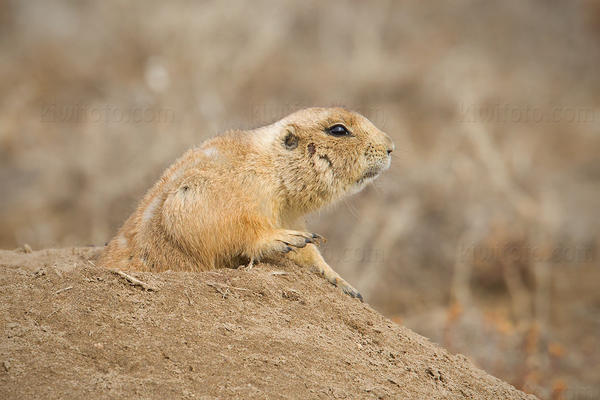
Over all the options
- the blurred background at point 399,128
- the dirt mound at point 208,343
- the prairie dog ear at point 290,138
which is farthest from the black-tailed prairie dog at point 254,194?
the blurred background at point 399,128

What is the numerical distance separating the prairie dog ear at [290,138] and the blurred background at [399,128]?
10.5 feet

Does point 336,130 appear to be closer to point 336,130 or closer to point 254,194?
point 336,130

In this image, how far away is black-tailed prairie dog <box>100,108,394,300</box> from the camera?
4004mm

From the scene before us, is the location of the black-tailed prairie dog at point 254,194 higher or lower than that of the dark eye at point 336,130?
lower

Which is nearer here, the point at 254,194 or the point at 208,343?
the point at 208,343

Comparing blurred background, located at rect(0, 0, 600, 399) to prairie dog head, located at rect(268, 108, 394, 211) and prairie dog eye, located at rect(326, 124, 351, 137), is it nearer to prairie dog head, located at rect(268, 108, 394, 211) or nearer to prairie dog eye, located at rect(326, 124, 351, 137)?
prairie dog head, located at rect(268, 108, 394, 211)

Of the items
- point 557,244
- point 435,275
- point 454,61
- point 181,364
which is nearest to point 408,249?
point 435,275

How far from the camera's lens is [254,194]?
164 inches

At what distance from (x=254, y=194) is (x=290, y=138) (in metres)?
0.56

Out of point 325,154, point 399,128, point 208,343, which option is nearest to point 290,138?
point 325,154

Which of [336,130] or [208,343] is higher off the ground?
[336,130]

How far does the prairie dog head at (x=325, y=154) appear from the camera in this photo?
437 centimetres

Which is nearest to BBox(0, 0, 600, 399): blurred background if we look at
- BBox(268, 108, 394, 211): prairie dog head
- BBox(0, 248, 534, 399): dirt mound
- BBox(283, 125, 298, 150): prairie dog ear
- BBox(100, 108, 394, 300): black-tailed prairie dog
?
BBox(268, 108, 394, 211): prairie dog head

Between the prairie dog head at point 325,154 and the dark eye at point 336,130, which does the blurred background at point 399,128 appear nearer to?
the prairie dog head at point 325,154
